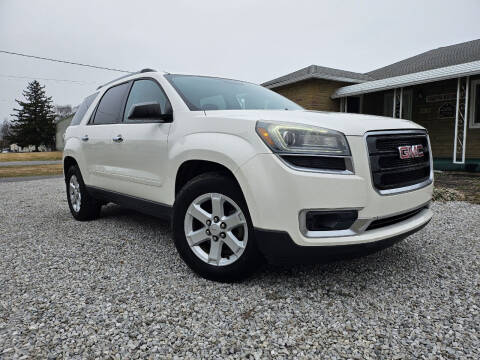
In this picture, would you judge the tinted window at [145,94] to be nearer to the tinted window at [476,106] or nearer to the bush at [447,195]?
the bush at [447,195]

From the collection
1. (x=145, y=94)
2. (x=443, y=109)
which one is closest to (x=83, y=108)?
(x=145, y=94)

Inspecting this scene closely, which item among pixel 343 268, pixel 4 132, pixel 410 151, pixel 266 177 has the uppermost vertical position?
pixel 4 132

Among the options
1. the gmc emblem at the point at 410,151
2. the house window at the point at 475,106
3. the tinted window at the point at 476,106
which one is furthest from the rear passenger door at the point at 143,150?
the tinted window at the point at 476,106

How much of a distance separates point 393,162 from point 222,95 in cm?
169

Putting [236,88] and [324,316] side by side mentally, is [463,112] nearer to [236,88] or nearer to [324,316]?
[236,88]

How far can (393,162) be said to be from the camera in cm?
232

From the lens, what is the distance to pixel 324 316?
207cm

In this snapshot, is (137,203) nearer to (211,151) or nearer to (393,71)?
(211,151)

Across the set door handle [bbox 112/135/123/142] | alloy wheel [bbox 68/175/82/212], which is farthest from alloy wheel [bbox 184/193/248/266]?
alloy wheel [bbox 68/175/82/212]

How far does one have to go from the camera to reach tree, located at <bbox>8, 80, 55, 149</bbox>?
5344 centimetres

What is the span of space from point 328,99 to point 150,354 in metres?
14.1

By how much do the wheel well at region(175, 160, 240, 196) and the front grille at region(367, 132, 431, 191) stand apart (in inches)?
42.3

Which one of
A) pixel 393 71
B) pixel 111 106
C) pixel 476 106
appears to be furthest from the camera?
pixel 393 71

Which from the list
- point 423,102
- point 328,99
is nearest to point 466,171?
point 423,102
